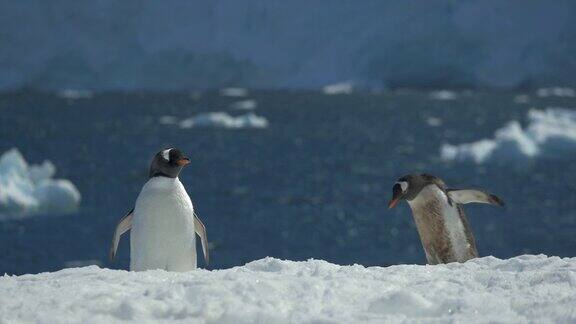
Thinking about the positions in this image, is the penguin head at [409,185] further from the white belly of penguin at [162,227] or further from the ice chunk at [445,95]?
the ice chunk at [445,95]

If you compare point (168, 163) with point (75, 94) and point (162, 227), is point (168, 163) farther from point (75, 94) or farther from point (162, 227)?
point (75, 94)

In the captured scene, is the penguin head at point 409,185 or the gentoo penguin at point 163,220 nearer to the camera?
the gentoo penguin at point 163,220

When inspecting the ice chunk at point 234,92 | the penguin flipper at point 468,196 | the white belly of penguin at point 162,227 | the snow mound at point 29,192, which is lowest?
the white belly of penguin at point 162,227

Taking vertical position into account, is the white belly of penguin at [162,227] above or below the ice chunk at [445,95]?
below

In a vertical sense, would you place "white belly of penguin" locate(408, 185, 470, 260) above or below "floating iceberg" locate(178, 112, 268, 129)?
below

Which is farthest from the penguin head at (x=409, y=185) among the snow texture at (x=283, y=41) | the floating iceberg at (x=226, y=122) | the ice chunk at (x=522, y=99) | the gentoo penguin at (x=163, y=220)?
the ice chunk at (x=522, y=99)

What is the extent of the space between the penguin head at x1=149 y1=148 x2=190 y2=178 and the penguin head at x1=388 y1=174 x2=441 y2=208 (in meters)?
1.51

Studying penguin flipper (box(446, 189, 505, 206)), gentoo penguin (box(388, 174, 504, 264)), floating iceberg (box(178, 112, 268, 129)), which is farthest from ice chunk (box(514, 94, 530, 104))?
gentoo penguin (box(388, 174, 504, 264))

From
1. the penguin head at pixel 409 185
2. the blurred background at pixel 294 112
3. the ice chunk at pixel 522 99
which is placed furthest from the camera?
the ice chunk at pixel 522 99

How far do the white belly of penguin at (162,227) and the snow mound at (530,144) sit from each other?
34.2 meters

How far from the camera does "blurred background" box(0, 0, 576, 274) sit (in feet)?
100

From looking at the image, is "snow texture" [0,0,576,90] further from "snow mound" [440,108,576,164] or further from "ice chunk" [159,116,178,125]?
"snow mound" [440,108,576,164]

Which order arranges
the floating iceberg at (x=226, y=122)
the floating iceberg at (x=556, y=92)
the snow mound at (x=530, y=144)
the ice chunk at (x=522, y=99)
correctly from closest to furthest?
the snow mound at (x=530, y=144) → the floating iceberg at (x=226, y=122) → the floating iceberg at (x=556, y=92) → the ice chunk at (x=522, y=99)

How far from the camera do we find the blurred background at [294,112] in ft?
100
